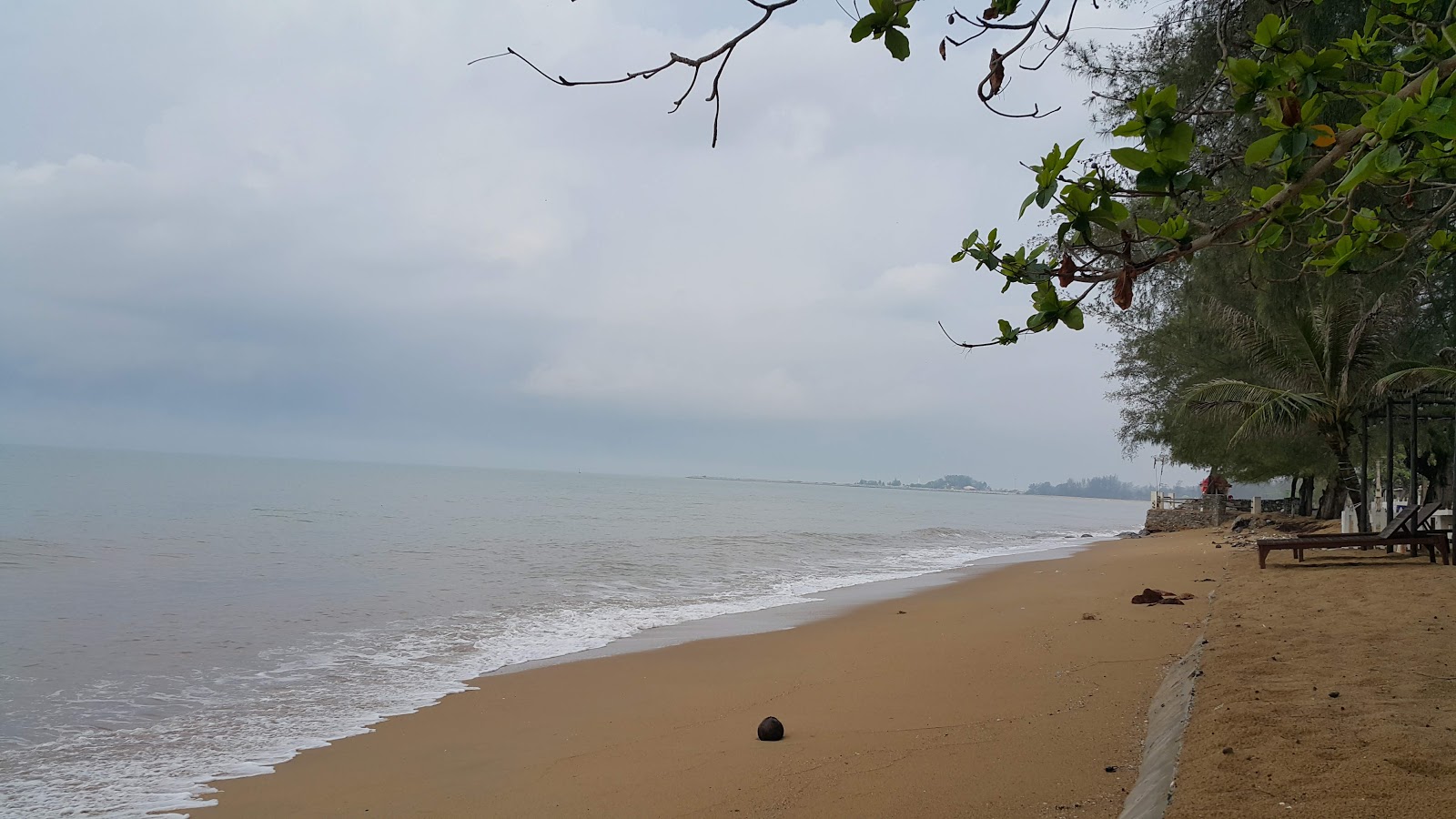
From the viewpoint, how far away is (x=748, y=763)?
4.87 metres

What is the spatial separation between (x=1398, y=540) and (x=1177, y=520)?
1037 inches

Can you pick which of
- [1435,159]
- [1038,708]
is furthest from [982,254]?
[1038,708]

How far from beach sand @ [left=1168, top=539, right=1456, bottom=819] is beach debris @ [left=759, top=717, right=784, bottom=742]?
2369 mm

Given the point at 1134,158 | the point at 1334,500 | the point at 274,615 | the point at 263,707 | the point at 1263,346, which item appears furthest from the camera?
the point at 1334,500

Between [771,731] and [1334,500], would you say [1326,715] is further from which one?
[1334,500]

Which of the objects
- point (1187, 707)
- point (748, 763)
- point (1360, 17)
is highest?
point (1360, 17)

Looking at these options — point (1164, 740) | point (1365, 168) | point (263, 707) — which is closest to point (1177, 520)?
point (1164, 740)

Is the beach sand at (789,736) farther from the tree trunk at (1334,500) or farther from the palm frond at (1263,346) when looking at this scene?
the tree trunk at (1334,500)

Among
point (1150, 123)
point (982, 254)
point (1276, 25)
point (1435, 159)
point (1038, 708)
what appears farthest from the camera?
point (1038, 708)

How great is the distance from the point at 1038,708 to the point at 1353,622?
260 cm

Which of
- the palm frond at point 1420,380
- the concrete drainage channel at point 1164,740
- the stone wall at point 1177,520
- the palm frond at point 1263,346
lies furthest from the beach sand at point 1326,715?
the stone wall at point 1177,520

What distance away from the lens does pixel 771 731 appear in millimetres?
5367

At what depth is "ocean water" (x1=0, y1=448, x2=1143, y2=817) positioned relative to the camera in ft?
19.5

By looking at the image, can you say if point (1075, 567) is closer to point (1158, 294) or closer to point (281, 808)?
point (1158, 294)
